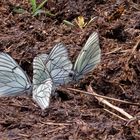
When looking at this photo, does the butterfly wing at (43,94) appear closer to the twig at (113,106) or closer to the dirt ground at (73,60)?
the dirt ground at (73,60)

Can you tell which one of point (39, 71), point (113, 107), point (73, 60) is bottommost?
point (113, 107)

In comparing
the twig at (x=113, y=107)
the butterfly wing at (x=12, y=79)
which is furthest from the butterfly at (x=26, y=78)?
the twig at (x=113, y=107)

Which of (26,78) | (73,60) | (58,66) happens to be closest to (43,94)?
(26,78)

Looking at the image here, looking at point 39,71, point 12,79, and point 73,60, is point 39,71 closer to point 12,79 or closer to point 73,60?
point 12,79

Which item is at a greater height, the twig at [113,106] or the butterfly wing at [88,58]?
the butterfly wing at [88,58]

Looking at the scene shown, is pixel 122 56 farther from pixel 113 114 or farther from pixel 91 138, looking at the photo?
pixel 91 138

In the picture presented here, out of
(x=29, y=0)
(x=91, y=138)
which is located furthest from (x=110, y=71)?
(x=29, y=0)
